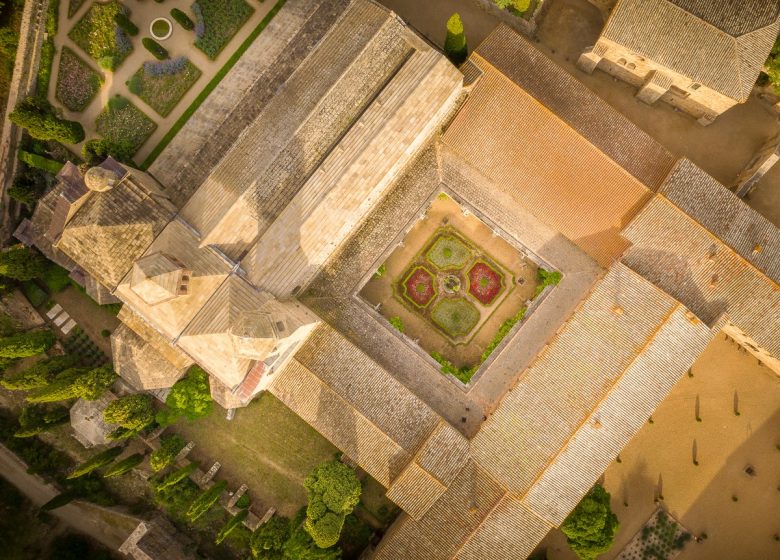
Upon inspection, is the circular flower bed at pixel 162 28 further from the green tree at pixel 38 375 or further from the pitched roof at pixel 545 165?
the green tree at pixel 38 375

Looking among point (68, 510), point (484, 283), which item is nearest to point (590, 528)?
point (484, 283)

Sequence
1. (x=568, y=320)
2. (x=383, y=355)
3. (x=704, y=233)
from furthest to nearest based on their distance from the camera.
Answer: (x=383, y=355) < (x=568, y=320) < (x=704, y=233)

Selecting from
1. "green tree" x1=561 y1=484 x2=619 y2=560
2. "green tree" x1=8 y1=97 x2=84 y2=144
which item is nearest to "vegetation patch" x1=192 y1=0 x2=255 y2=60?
"green tree" x1=8 y1=97 x2=84 y2=144

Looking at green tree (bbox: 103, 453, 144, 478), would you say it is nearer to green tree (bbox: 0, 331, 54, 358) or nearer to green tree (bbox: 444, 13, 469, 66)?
green tree (bbox: 0, 331, 54, 358)

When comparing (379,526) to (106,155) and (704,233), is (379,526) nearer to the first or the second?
(704,233)

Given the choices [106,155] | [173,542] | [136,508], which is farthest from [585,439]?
[106,155]

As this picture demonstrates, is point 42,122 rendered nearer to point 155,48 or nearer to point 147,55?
point 147,55

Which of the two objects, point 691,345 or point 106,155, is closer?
point 691,345
